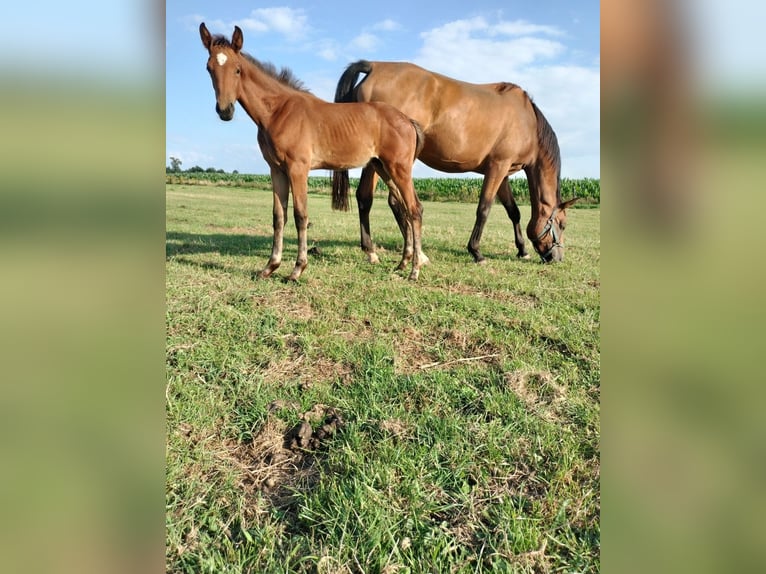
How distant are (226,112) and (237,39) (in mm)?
739

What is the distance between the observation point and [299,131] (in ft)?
16.6

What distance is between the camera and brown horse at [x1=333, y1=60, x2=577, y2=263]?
20.1 feet

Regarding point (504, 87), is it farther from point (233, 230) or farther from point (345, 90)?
point (233, 230)

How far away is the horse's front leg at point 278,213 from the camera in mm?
5047

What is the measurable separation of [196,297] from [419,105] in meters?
3.93

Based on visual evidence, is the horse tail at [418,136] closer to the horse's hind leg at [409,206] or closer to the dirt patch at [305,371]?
the horse's hind leg at [409,206]

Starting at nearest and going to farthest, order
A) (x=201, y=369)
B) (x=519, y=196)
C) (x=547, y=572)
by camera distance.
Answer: (x=547, y=572) → (x=201, y=369) → (x=519, y=196)

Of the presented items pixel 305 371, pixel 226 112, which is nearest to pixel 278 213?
pixel 226 112

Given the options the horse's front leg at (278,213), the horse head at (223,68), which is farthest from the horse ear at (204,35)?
the horse's front leg at (278,213)

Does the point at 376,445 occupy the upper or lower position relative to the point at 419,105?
lower
